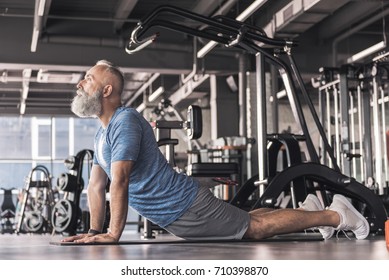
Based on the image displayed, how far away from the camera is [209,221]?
3.73 m

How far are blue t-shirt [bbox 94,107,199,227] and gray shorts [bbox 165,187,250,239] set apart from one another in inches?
1.8

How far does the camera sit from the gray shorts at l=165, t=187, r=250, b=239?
366 cm

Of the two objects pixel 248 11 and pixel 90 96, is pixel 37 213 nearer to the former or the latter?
pixel 248 11

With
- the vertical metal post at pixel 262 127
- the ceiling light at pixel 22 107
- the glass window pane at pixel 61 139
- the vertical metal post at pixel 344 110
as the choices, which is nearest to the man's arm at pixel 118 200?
the vertical metal post at pixel 262 127

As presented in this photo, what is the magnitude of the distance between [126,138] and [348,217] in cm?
149

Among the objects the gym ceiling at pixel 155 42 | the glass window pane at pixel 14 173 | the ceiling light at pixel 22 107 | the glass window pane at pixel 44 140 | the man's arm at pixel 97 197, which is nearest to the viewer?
the man's arm at pixel 97 197

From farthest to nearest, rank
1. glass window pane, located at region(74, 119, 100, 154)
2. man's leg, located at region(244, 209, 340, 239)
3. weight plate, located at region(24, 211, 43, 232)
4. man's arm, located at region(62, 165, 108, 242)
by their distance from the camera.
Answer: glass window pane, located at region(74, 119, 100, 154) → weight plate, located at region(24, 211, 43, 232) → man's leg, located at region(244, 209, 340, 239) → man's arm, located at region(62, 165, 108, 242)

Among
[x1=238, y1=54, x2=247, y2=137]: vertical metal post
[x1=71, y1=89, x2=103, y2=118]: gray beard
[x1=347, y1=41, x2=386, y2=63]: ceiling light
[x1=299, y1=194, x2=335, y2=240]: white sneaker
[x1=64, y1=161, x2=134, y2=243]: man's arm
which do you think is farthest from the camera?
[x1=238, y1=54, x2=247, y2=137]: vertical metal post

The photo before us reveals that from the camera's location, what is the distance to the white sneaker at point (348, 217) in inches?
Result: 161

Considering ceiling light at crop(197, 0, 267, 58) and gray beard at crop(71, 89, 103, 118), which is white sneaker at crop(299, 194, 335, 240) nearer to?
gray beard at crop(71, 89, 103, 118)

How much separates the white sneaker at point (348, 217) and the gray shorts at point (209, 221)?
58 cm

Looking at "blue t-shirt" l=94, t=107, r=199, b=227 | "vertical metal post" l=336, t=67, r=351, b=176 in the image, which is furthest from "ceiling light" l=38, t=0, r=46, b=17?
"blue t-shirt" l=94, t=107, r=199, b=227

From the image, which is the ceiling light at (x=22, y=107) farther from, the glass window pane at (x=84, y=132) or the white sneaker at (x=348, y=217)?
the white sneaker at (x=348, y=217)

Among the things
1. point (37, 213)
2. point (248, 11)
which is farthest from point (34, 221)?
point (248, 11)
